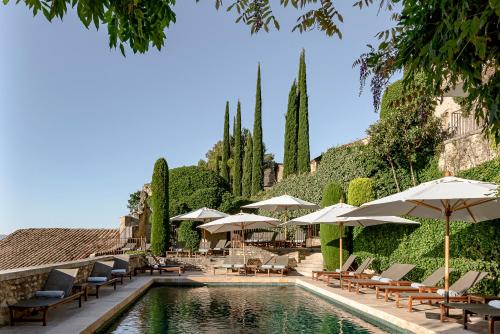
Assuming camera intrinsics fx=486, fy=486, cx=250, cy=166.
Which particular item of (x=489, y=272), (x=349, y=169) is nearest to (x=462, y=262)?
(x=489, y=272)

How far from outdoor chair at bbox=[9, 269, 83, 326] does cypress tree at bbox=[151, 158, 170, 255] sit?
44.2 ft

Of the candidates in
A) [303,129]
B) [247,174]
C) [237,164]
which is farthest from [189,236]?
[237,164]

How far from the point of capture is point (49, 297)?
30.3 ft

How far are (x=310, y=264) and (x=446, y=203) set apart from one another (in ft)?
35.7

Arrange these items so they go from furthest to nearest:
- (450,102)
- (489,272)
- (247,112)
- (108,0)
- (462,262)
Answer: (247,112) < (450,102) < (462,262) < (489,272) < (108,0)

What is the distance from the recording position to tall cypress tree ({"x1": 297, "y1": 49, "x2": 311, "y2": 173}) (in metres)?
35.7

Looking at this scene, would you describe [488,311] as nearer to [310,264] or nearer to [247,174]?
[310,264]

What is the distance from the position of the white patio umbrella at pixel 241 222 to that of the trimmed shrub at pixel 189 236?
229 inches

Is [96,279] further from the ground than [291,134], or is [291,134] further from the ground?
[291,134]

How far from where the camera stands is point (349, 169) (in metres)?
20.7

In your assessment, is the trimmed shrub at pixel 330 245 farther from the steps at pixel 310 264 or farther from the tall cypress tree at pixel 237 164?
the tall cypress tree at pixel 237 164

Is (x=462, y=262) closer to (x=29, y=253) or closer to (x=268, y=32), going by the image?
(x=268, y=32)

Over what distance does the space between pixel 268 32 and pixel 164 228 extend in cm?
2055

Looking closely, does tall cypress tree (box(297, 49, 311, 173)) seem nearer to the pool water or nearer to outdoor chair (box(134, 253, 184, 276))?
outdoor chair (box(134, 253, 184, 276))
